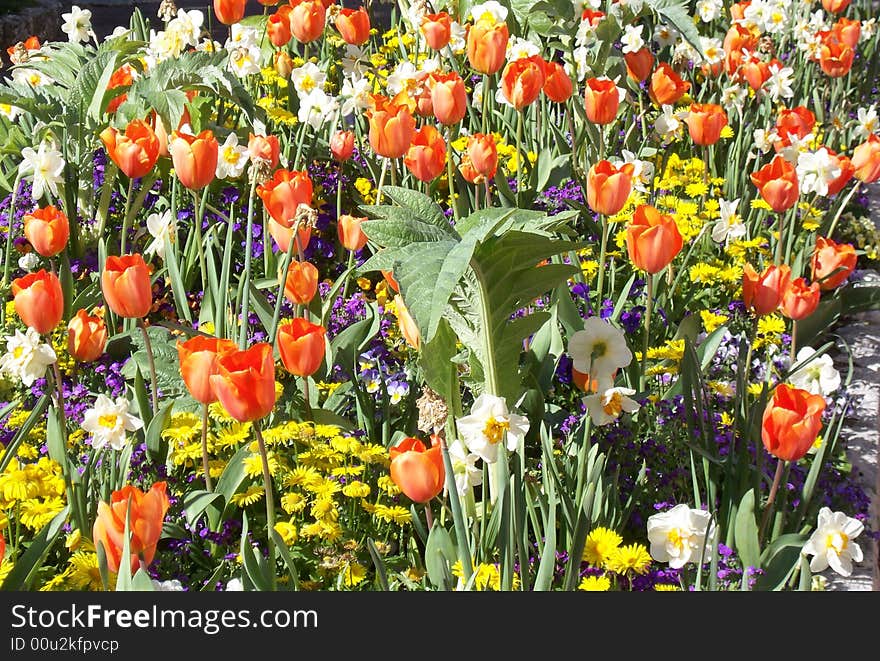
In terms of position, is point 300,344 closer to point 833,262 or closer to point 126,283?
point 126,283

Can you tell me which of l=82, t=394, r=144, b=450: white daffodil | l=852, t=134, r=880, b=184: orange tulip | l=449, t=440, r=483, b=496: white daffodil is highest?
l=852, t=134, r=880, b=184: orange tulip

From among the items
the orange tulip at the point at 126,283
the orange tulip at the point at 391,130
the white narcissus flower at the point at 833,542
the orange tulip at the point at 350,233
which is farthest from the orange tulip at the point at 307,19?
the white narcissus flower at the point at 833,542

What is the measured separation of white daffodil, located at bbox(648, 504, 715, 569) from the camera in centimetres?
163

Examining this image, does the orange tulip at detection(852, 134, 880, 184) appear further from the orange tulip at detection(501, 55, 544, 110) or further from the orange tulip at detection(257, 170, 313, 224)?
the orange tulip at detection(257, 170, 313, 224)

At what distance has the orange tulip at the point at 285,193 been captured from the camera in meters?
2.20

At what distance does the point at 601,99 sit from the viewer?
108 inches

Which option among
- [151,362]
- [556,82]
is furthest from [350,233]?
[556,82]

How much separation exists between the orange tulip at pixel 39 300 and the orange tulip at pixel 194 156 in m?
0.49

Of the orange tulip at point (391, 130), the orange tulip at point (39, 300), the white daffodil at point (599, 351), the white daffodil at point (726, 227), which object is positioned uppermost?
the orange tulip at point (391, 130)

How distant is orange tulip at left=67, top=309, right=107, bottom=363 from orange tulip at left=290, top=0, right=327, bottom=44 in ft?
4.89

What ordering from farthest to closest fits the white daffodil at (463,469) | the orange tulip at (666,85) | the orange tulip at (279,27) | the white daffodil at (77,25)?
1. the white daffodil at (77,25)
2. the orange tulip at (279,27)
3. the orange tulip at (666,85)
4. the white daffodil at (463,469)

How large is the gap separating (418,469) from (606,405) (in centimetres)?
45

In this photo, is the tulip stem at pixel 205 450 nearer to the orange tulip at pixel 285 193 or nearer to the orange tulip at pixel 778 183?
the orange tulip at pixel 285 193

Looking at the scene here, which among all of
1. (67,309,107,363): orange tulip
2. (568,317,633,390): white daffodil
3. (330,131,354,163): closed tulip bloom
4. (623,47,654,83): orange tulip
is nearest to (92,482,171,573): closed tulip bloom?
(67,309,107,363): orange tulip
